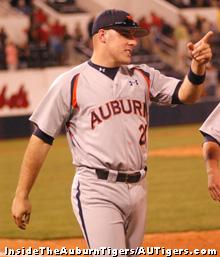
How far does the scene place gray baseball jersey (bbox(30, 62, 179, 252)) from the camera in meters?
4.74

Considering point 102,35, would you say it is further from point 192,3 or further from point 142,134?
point 192,3

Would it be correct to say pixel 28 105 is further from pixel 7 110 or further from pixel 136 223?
pixel 136 223

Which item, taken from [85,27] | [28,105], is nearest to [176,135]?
[28,105]

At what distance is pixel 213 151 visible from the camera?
193 inches

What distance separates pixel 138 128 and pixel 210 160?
19.6 inches

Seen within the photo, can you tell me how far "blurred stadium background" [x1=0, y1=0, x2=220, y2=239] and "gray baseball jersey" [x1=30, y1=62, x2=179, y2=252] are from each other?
3.84 metres

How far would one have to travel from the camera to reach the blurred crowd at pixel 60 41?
21812mm

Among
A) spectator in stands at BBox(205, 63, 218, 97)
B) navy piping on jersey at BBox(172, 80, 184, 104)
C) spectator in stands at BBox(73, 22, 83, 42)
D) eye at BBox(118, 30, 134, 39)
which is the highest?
eye at BBox(118, 30, 134, 39)

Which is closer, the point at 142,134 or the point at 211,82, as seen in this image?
the point at 142,134

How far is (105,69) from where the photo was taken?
4.91 meters

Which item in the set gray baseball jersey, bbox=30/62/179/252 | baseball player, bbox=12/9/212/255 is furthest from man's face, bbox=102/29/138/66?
gray baseball jersey, bbox=30/62/179/252

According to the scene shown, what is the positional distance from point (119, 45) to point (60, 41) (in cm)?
1835

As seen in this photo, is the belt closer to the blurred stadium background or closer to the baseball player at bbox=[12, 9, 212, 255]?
the baseball player at bbox=[12, 9, 212, 255]

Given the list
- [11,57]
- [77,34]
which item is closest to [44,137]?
[11,57]
